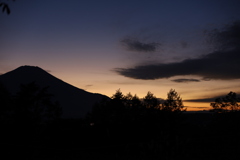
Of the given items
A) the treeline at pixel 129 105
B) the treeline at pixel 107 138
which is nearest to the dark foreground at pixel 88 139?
the treeline at pixel 107 138

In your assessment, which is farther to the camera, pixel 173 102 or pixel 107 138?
pixel 173 102

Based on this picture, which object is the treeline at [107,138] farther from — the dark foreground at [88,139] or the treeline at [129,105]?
the treeline at [129,105]

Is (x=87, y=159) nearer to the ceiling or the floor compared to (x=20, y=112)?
nearer to the floor

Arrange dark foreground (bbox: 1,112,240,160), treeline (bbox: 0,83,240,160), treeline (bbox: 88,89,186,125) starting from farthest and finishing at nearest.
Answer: treeline (bbox: 88,89,186,125)
dark foreground (bbox: 1,112,240,160)
treeline (bbox: 0,83,240,160)

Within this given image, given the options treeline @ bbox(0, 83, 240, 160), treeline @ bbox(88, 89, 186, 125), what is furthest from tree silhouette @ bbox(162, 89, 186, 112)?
treeline @ bbox(0, 83, 240, 160)

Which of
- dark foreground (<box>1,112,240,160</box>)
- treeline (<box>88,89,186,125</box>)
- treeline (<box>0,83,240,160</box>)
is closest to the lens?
treeline (<box>0,83,240,160</box>)

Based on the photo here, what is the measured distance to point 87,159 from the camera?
9.91m

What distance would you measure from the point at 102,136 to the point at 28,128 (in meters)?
6.52

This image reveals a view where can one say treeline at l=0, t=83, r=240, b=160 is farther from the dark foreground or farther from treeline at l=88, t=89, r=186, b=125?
treeline at l=88, t=89, r=186, b=125

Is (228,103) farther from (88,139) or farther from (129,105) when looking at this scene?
(88,139)

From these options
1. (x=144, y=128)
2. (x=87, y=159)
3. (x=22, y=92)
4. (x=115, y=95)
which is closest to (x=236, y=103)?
(x=115, y=95)

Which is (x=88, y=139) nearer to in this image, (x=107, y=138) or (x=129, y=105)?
(x=107, y=138)

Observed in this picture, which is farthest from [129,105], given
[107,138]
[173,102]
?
[107,138]

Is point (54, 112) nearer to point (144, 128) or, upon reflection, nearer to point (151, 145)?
point (144, 128)
